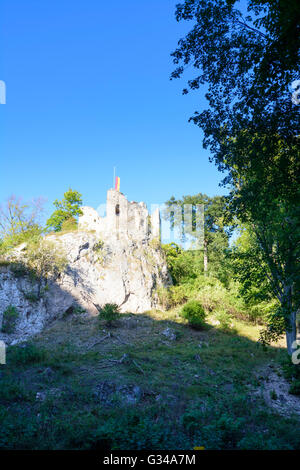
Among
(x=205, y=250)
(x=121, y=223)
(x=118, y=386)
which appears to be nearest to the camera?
(x=118, y=386)

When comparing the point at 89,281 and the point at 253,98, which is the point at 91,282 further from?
the point at 253,98

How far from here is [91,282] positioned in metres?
17.5

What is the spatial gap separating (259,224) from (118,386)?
684 centimetres

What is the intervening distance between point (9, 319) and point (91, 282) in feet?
18.2

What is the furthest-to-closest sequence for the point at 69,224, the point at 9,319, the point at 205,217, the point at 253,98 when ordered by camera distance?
the point at 205,217 → the point at 69,224 → the point at 9,319 → the point at 253,98

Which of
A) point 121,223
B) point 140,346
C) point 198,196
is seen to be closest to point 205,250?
point 198,196

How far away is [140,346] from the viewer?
11500 mm

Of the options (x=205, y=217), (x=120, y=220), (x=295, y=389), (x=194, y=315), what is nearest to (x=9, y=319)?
(x=194, y=315)

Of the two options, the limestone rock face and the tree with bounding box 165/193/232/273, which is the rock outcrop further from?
the tree with bounding box 165/193/232/273

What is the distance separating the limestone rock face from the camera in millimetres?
13875

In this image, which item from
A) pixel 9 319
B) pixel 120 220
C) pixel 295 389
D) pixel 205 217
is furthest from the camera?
pixel 205 217

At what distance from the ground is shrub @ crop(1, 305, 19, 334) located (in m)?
1.57

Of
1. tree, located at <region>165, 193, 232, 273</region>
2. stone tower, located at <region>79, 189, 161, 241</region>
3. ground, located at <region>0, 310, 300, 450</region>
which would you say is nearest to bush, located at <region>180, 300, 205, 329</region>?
ground, located at <region>0, 310, 300, 450</region>

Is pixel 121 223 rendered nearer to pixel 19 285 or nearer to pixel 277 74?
pixel 19 285
